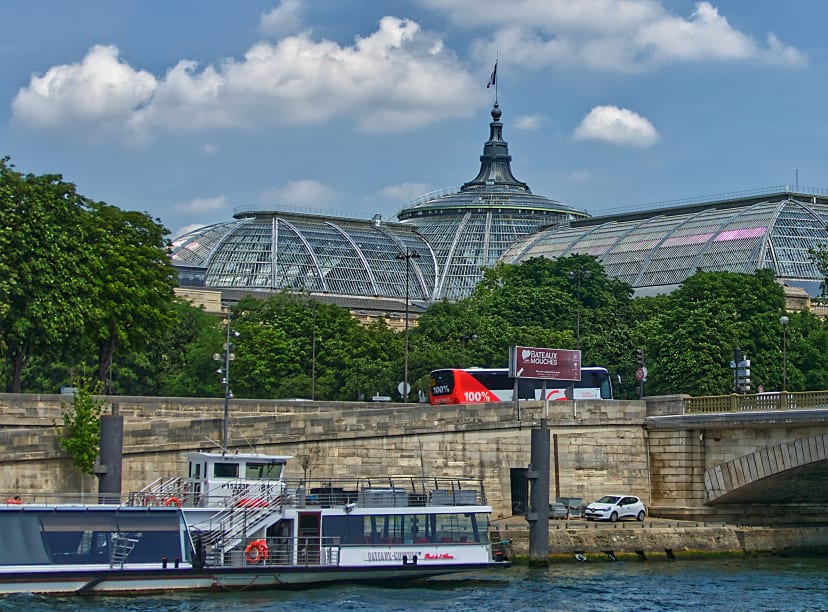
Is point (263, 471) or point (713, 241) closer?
point (263, 471)

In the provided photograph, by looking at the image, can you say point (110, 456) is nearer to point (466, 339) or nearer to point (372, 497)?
point (372, 497)

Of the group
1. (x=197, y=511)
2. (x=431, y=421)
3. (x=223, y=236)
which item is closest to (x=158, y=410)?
(x=431, y=421)

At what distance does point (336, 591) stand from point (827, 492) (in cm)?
2446

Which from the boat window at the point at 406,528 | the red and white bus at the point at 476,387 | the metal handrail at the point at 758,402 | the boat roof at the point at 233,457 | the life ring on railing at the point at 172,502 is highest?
the red and white bus at the point at 476,387

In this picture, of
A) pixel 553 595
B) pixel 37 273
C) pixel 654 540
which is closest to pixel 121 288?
pixel 37 273

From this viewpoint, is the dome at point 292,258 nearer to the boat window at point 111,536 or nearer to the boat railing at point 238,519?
the boat railing at point 238,519

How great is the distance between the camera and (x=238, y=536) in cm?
5591

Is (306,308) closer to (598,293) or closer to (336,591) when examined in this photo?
(598,293)

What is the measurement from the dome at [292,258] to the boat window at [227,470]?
123m

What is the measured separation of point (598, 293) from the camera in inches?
5458

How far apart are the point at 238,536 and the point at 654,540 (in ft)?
55.1

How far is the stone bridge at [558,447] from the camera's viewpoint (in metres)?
66.6

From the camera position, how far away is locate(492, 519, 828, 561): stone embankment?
62.7m

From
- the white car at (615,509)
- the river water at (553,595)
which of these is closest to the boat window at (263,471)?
the river water at (553,595)
